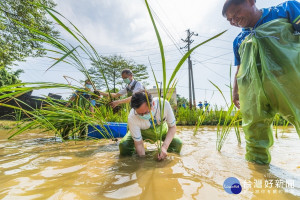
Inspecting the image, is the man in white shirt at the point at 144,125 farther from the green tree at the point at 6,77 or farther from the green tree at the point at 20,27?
the green tree at the point at 6,77

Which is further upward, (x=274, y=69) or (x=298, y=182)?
(x=274, y=69)

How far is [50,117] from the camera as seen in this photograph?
199 centimetres

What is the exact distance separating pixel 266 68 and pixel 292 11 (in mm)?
452

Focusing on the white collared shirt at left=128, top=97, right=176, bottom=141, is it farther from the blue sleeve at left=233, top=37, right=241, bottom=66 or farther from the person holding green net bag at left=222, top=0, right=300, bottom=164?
the blue sleeve at left=233, top=37, right=241, bottom=66

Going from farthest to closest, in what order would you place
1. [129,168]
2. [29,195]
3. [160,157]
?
[160,157] < [129,168] < [29,195]

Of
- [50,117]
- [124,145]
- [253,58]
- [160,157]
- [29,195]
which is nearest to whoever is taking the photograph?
[29,195]

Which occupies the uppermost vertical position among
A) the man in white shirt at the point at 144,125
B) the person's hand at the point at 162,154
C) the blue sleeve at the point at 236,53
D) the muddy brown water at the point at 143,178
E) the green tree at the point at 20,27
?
the green tree at the point at 20,27

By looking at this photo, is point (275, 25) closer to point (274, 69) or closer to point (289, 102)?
point (274, 69)

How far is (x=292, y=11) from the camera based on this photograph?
1.03 meters

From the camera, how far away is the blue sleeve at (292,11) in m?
0.98

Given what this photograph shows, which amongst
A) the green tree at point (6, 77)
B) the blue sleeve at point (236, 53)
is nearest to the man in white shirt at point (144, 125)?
the blue sleeve at point (236, 53)

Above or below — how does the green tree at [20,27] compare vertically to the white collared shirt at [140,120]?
above

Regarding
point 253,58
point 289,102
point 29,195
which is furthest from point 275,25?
point 29,195

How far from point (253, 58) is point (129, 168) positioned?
4.16ft
